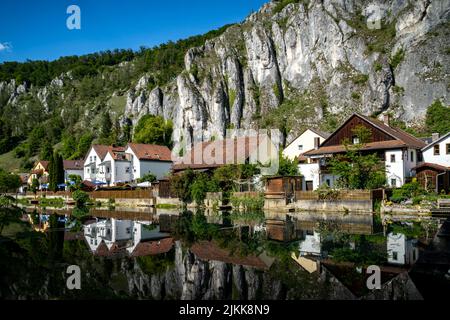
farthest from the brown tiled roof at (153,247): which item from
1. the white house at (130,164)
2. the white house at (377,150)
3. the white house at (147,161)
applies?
the white house at (130,164)

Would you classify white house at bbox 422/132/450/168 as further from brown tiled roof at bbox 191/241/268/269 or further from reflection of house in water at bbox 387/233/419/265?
brown tiled roof at bbox 191/241/268/269

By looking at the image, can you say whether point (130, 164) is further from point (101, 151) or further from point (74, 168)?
point (74, 168)

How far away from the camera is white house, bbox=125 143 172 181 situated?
72250 millimetres

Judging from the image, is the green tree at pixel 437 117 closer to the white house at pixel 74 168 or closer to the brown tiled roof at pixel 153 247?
the brown tiled roof at pixel 153 247

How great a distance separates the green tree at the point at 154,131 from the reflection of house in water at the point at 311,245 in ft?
267

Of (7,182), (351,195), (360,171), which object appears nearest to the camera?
(351,195)

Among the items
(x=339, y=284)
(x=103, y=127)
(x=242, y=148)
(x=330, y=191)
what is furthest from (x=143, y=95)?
(x=339, y=284)

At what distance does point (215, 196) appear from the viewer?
1874 inches

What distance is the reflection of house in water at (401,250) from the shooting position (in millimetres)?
15877

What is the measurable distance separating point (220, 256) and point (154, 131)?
8753 centimetres

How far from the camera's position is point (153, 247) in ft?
70.9

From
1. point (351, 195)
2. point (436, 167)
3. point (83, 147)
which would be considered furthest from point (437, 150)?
point (83, 147)

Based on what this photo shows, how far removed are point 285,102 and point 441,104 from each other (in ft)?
115

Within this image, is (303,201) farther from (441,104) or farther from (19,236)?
(441,104)
